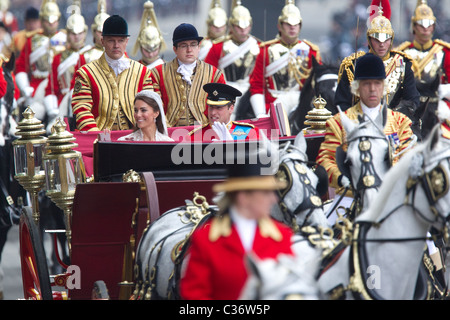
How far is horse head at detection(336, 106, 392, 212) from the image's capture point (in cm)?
500

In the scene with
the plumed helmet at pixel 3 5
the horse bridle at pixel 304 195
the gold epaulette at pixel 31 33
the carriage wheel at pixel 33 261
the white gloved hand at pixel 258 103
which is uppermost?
the plumed helmet at pixel 3 5

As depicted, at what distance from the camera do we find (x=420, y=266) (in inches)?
186

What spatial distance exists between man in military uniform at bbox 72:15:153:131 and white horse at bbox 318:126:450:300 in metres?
3.48

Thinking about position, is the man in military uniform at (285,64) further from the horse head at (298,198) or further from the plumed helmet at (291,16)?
the horse head at (298,198)

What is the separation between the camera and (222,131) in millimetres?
6730

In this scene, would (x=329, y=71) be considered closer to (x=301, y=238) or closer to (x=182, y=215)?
(x=182, y=215)

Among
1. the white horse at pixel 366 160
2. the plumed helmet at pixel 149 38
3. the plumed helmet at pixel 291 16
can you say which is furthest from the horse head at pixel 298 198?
the plumed helmet at pixel 291 16

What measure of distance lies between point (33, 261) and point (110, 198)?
2.19 feet

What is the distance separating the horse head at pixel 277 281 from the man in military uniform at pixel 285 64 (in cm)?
844

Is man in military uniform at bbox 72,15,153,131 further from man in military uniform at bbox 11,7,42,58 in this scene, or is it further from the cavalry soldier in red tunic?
man in military uniform at bbox 11,7,42,58

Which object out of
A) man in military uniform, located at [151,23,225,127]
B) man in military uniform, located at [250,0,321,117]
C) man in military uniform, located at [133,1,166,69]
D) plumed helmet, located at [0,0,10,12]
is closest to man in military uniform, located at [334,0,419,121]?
man in military uniform, located at [151,23,225,127]

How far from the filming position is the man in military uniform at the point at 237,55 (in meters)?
12.9

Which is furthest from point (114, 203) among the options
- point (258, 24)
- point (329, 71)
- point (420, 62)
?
point (258, 24)

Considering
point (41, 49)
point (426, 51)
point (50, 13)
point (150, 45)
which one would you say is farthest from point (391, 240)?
point (50, 13)
